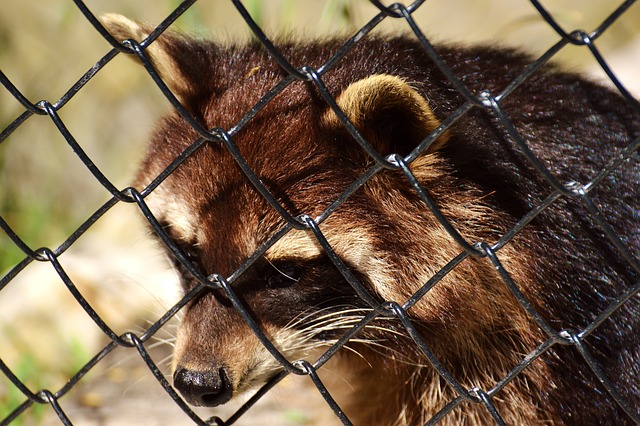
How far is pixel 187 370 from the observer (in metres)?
2.51

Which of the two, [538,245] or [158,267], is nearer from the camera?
[538,245]

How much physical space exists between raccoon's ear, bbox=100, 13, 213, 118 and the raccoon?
0.05ft

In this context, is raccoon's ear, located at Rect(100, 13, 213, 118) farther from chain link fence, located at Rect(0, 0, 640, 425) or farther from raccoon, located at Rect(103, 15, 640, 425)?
chain link fence, located at Rect(0, 0, 640, 425)

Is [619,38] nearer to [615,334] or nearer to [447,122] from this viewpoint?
[615,334]

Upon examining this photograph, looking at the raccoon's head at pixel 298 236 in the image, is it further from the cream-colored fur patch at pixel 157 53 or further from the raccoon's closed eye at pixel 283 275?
the cream-colored fur patch at pixel 157 53

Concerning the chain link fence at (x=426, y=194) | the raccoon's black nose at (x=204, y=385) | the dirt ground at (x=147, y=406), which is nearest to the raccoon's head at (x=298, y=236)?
the raccoon's black nose at (x=204, y=385)

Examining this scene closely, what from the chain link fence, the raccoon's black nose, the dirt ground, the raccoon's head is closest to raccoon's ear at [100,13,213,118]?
the raccoon's head

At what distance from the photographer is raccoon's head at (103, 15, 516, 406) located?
252 cm

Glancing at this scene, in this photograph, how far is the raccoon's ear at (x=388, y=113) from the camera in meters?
2.27

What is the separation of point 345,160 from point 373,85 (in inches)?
13.5

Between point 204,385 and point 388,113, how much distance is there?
A: 0.97 metres

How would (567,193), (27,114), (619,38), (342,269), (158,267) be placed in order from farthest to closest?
(619,38)
(158,267)
(27,114)
(342,269)
(567,193)

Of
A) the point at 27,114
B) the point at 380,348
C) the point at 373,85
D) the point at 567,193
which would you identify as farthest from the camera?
the point at 380,348

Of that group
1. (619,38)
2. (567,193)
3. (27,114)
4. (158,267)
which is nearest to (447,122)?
(567,193)
